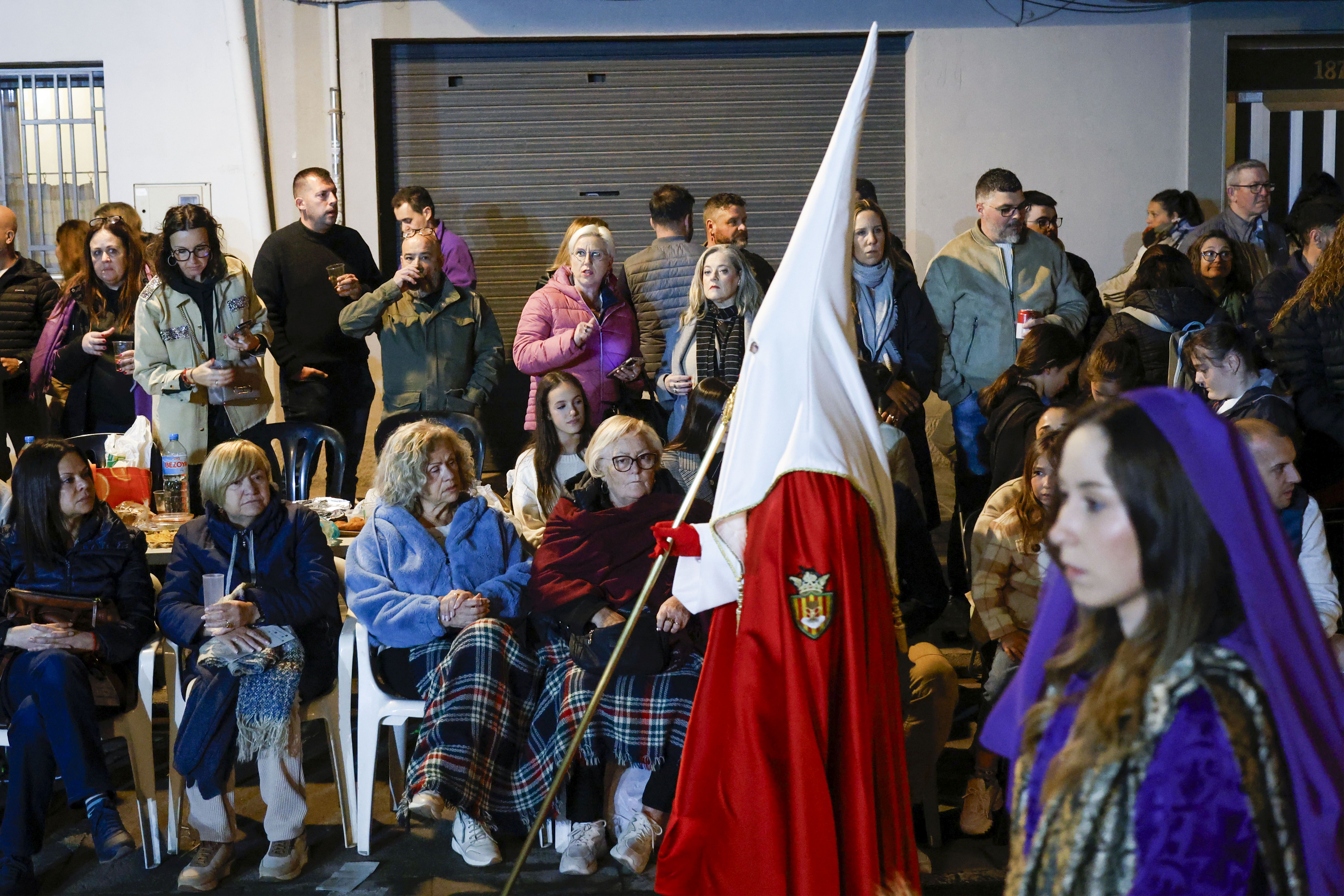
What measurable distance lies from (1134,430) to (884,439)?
2.76m

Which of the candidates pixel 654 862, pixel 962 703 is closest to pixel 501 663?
pixel 654 862

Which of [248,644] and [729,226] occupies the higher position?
[729,226]

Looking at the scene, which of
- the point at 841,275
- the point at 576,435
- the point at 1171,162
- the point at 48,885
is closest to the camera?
the point at 841,275

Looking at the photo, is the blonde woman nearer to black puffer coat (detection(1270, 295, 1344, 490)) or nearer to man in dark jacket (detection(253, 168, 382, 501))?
man in dark jacket (detection(253, 168, 382, 501))

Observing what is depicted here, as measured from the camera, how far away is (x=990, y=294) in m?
5.79

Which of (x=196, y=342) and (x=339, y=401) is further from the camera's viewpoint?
(x=339, y=401)

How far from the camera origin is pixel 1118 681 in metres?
1.55

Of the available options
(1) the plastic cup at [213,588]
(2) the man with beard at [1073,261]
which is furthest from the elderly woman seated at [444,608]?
(2) the man with beard at [1073,261]

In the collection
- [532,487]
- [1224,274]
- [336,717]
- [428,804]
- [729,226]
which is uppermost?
[729,226]

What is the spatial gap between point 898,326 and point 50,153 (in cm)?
595

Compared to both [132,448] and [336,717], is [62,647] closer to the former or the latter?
[336,717]

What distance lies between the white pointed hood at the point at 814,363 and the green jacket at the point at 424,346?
314cm

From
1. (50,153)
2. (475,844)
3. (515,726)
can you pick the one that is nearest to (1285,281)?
(515,726)

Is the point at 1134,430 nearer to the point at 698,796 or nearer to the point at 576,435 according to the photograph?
the point at 698,796
